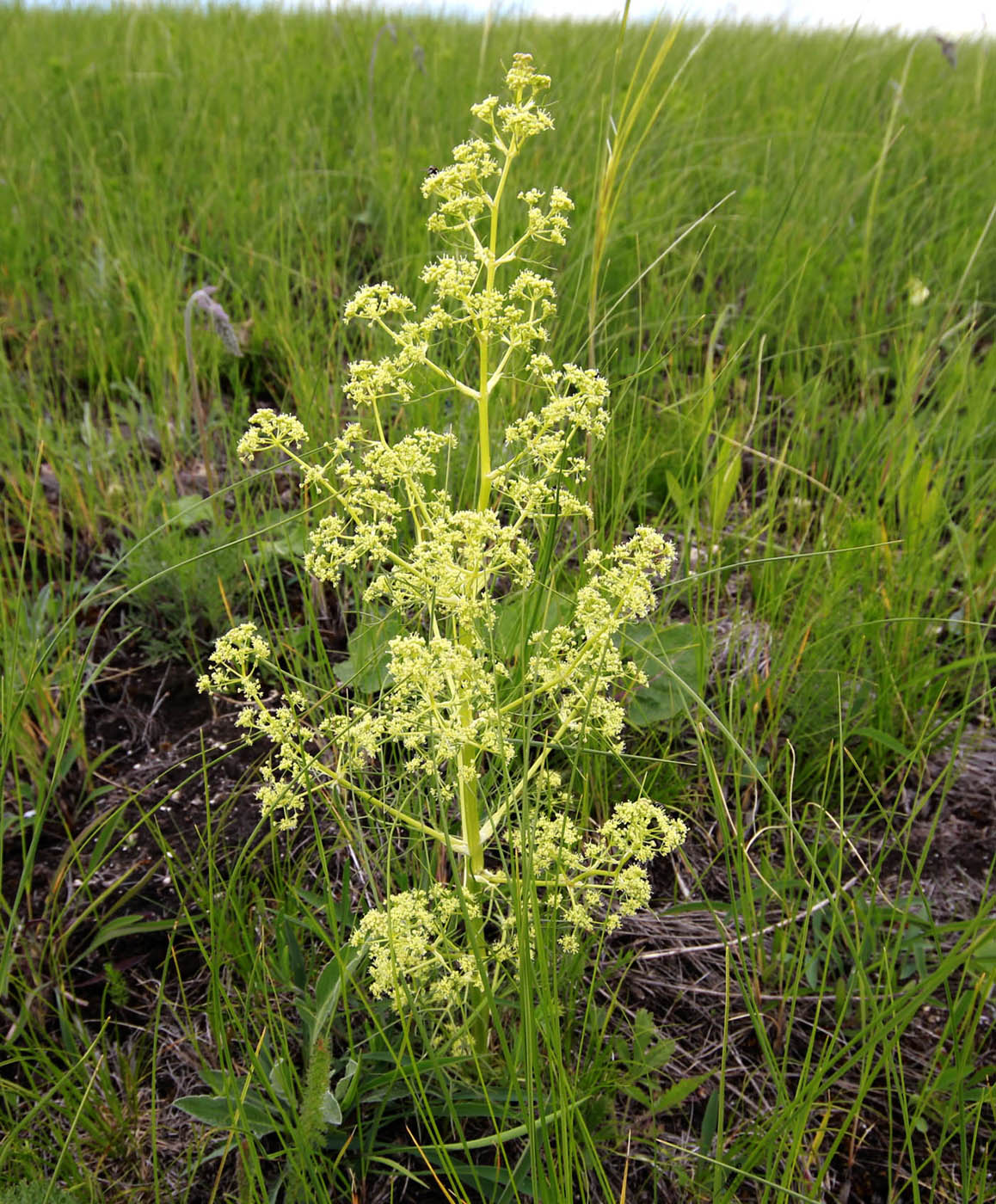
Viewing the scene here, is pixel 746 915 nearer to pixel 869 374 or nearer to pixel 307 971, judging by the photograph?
pixel 307 971

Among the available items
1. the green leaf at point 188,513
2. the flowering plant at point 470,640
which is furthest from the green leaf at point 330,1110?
the green leaf at point 188,513

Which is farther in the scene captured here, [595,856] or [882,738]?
[882,738]

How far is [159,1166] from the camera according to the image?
1383mm

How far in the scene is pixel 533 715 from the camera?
4.70 feet

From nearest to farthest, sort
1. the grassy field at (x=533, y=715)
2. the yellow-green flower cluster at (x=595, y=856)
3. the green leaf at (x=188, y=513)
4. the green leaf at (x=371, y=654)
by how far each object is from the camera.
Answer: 1. the yellow-green flower cluster at (x=595, y=856)
2. the grassy field at (x=533, y=715)
3. the green leaf at (x=371, y=654)
4. the green leaf at (x=188, y=513)

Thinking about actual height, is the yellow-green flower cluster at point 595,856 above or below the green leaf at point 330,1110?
above

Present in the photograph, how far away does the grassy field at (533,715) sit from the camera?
4.35 feet

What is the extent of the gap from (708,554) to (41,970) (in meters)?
1.56

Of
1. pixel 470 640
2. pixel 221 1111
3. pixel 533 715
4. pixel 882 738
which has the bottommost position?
pixel 221 1111

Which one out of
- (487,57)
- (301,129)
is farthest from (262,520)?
(487,57)

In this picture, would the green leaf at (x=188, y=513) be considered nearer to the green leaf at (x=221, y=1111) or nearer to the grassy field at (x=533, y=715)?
the grassy field at (x=533, y=715)

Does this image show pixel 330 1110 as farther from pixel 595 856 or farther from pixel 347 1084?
pixel 595 856

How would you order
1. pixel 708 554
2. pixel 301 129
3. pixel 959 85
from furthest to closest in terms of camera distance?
pixel 959 85 < pixel 301 129 < pixel 708 554

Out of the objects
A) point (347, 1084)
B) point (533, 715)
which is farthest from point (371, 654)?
point (347, 1084)
